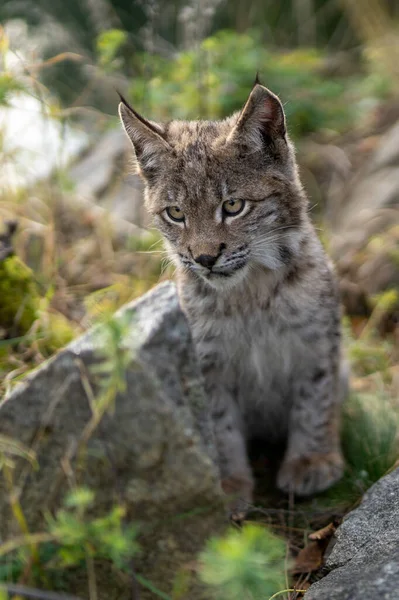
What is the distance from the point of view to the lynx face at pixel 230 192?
10.9 ft

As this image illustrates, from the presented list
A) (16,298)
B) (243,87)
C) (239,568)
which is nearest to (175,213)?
(16,298)

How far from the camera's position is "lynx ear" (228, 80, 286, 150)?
10.6ft

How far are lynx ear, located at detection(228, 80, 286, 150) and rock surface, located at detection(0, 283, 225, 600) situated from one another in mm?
1041

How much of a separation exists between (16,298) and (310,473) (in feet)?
5.84

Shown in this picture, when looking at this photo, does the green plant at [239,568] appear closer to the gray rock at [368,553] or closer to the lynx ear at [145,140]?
the gray rock at [368,553]

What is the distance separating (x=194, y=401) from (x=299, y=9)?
8676 mm

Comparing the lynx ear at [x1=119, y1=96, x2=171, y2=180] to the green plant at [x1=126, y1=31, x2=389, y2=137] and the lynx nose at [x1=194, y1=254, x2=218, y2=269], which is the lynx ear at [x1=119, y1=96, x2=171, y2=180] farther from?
the green plant at [x1=126, y1=31, x2=389, y2=137]

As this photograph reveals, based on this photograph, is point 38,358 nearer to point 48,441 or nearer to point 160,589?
point 48,441

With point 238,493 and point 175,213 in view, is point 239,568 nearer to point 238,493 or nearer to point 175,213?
point 238,493

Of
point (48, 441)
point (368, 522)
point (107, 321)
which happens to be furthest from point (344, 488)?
point (107, 321)

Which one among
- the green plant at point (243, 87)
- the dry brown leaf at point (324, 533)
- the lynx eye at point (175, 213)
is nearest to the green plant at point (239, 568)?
the dry brown leaf at point (324, 533)

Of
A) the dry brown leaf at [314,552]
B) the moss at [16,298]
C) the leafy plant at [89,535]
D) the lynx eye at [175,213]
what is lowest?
the dry brown leaf at [314,552]

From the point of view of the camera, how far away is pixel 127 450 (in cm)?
276

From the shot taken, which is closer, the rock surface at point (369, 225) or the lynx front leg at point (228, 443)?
the lynx front leg at point (228, 443)
